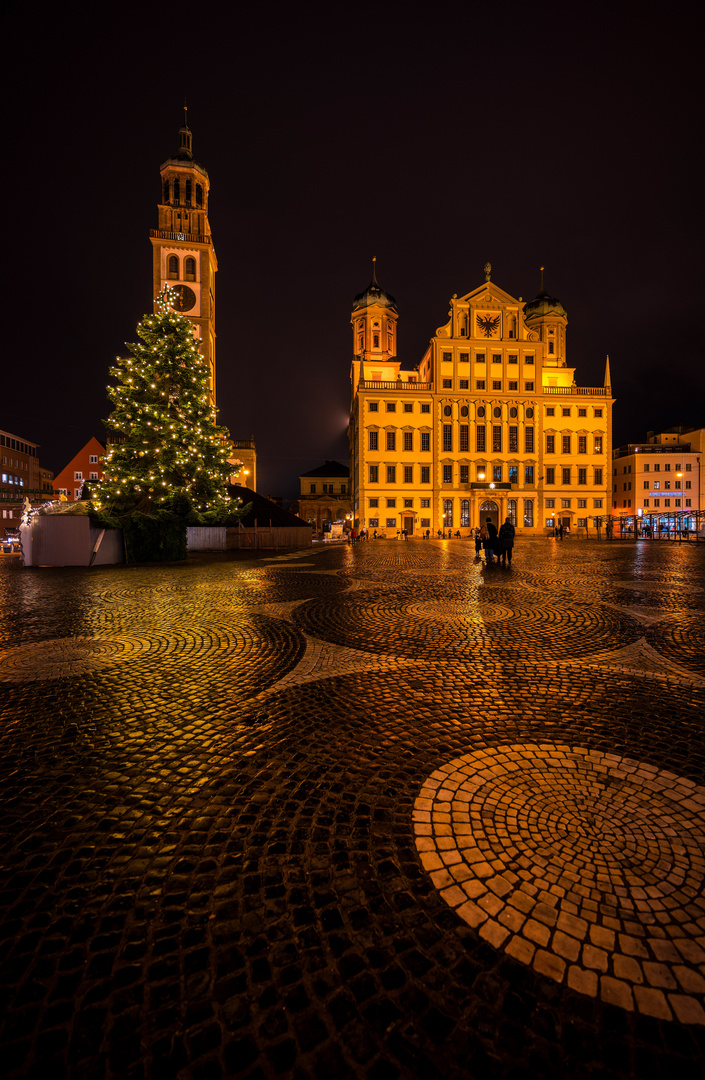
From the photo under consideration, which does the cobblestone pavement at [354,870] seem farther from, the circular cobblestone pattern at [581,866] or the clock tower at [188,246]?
the clock tower at [188,246]

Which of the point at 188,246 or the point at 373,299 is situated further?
the point at 373,299

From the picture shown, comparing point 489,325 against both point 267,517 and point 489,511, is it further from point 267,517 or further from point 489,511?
point 267,517

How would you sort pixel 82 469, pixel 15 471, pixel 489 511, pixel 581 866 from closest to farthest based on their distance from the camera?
1. pixel 581 866
2. pixel 489 511
3. pixel 82 469
4. pixel 15 471

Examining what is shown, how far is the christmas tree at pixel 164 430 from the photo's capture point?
1744 cm

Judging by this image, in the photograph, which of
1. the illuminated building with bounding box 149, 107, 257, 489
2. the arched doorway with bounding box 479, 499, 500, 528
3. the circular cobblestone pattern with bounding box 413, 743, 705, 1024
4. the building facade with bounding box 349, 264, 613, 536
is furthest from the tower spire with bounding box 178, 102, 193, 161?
the circular cobblestone pattern with bounding box 413, 743, 705, 1024

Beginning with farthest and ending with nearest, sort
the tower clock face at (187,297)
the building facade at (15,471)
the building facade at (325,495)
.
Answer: the building facade at (325,495), the building facade at (15,471), the tower clock face at (187,297)

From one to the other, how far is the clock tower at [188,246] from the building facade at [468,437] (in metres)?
18.6

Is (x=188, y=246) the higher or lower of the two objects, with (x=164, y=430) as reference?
higher

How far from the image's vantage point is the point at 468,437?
50.4m

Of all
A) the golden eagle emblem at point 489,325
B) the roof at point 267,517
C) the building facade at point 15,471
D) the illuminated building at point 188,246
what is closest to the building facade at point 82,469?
the building facade at point 15,471

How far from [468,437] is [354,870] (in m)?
52.1

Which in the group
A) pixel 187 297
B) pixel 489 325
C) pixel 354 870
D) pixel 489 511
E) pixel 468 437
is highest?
pixel 187 297

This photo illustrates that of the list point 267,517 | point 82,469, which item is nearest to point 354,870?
point 267,517

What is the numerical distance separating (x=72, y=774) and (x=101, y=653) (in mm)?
2668
